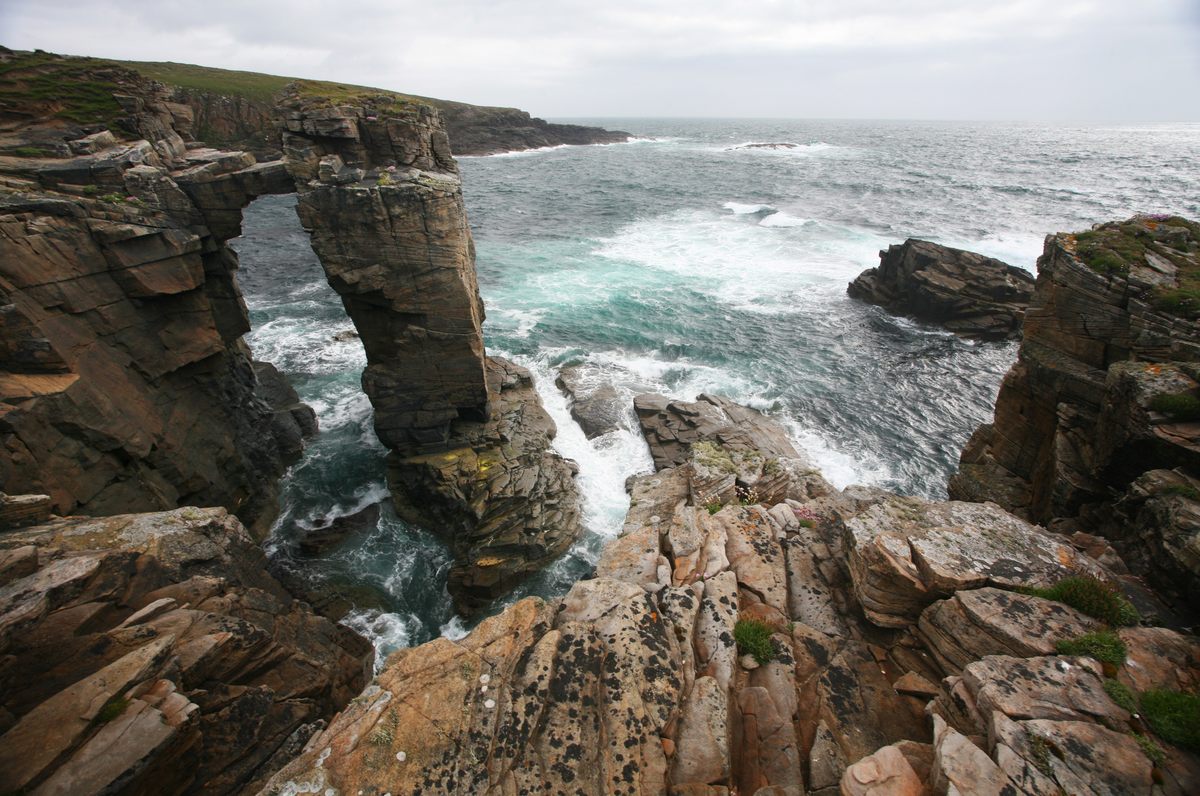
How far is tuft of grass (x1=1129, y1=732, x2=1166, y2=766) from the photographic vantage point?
6801 mm

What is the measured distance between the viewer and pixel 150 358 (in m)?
20.0

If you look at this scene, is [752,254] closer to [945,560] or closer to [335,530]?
[335,530]

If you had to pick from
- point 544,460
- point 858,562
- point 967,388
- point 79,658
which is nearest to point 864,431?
point 967,388

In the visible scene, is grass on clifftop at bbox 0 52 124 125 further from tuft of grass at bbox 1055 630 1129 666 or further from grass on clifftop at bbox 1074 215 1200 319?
grass on clifftop at bbox 1074 215 1200 319

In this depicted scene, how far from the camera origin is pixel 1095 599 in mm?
9234

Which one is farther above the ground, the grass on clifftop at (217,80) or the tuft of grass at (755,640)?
the grass on clifftop at (217,80)

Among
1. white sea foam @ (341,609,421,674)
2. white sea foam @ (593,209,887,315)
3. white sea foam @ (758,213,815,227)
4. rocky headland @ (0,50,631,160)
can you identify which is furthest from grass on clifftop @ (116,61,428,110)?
white sea foam @ (341,609,421,674)

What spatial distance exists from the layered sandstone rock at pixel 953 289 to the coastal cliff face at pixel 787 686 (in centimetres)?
3895

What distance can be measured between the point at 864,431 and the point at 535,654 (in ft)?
94.0

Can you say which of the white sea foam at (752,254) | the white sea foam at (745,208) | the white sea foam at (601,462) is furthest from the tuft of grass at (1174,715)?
the white sea foam at (745,208)

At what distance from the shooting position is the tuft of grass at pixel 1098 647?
8180 millimetres

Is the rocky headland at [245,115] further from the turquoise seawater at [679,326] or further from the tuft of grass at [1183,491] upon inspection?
the tuft of grass at [1183,491]

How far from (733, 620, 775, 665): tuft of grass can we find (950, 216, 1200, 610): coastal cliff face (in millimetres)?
7995

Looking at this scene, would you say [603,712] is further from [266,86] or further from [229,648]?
[266,86]
